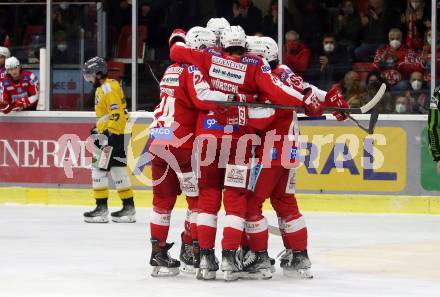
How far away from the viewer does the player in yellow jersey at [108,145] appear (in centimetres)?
1298

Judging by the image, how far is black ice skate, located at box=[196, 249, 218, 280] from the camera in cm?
884

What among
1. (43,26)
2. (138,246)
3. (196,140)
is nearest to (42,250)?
(138,246)

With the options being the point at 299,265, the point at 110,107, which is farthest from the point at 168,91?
the point at 110,107

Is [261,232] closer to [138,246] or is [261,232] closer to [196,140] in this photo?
[196,140]

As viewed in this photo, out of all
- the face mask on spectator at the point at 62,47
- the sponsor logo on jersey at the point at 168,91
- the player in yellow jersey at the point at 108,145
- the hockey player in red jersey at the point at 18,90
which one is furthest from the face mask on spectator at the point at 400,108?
the sponsor logo on jersey at the point at 168,91

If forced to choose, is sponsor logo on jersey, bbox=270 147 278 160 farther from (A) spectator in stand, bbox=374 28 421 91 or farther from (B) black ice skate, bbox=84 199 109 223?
(A) spectator in stand, bbox=374 28 421 91

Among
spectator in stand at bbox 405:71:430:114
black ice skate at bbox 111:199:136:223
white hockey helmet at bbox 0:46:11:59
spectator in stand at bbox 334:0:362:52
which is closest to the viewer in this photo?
black ice skate at bbox 111:199:136:223

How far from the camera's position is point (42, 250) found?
10773mm

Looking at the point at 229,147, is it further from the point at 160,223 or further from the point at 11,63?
the point at 11,63

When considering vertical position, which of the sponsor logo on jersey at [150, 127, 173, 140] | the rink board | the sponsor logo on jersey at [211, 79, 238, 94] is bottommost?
the rink board

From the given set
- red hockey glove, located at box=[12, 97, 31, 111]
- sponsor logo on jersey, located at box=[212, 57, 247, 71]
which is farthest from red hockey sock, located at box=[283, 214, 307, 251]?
red hockey glove, located at box=[12, 97, 31, 111]

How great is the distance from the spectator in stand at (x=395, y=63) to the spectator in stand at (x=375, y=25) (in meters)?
0.07

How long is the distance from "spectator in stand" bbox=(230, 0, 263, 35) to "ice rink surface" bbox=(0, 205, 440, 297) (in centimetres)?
215

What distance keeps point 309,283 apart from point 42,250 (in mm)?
2790
